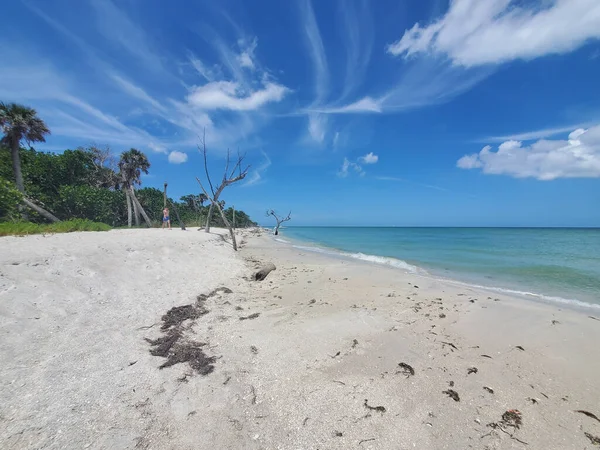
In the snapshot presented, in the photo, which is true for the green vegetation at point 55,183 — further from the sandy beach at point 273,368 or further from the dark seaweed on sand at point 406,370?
the dark seaweed on sand at point 406,370

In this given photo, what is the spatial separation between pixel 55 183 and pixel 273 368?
1331 inches

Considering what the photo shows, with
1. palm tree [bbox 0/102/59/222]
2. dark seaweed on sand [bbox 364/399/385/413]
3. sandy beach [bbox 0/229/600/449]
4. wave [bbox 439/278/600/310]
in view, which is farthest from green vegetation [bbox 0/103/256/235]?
wave [bbox 439/278/600/310]

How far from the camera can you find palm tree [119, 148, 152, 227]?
28772 millimetres

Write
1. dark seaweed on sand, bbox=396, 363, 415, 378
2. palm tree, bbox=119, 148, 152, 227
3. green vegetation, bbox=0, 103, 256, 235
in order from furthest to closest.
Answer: palm tree, bbox=119, 148, 152, 227 < green vegetation, bbox=0, 103, 256, 235 < dark seaweed on sand, bbox=396, 363, 415, 378

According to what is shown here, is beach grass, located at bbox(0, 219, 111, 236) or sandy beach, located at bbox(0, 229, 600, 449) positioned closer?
sandy beach, located at bbox(0, 229, 600, 449)

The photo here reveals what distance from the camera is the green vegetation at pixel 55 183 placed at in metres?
14.5

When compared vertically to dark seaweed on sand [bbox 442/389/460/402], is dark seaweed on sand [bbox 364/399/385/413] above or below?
above

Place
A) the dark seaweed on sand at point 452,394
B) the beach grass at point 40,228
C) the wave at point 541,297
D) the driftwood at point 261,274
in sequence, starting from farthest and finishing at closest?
the driftwood at point 261,274
the beach grass at point 40,228
the wave at point 541,297
the dark seaweed on sand at point 452,394

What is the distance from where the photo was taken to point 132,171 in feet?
96.5

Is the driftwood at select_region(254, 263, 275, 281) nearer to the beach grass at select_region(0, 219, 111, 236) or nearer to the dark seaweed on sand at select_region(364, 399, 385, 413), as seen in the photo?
the dark seaweed on sand at select_region(364, 399, 385, 413)

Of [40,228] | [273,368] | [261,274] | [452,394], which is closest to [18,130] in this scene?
[40,228]

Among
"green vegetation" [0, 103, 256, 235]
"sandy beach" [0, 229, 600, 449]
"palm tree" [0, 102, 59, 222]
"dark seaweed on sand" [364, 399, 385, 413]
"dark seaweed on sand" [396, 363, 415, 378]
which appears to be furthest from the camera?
"palm tree" [0, 102, 59, 222]

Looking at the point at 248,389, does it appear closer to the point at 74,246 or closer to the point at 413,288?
the point at 413,288

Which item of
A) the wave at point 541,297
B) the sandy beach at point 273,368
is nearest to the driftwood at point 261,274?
the sandy beach at point 273,368
